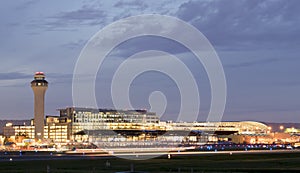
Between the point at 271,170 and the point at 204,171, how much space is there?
7968 mm

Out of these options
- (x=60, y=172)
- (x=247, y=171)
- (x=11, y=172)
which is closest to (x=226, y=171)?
(x=247, y=171)

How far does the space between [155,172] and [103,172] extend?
5.87 metres

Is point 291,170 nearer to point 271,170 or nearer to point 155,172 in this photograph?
point 271,170

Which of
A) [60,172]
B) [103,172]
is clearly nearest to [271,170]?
[103,172]

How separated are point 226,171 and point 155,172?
931 centimetres

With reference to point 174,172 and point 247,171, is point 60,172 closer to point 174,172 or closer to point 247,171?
point 174,172

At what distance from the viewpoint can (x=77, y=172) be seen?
228 feet

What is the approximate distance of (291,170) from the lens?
69.8 metres

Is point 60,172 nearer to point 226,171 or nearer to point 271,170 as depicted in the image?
point 226,171

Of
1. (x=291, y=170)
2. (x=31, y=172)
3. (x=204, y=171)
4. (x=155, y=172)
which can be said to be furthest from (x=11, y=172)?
(x=291, y=170)

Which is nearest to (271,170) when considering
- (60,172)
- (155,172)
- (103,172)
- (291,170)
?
(291,170)

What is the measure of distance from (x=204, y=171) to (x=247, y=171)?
198 inches

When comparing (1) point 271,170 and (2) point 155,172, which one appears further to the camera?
(1) point 271,170

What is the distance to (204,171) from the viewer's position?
232ft
